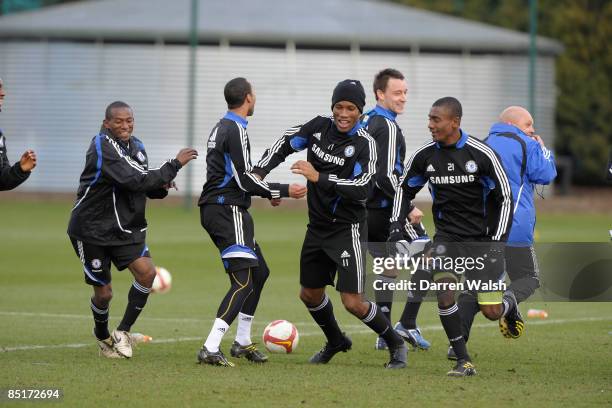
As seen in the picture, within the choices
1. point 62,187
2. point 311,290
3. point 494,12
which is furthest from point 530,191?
point 494,12

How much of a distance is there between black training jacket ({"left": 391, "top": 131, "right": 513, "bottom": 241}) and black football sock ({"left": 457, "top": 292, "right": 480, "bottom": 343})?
0.62 meters

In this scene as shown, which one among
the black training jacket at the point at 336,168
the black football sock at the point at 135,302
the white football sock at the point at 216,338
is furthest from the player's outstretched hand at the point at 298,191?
the black football sock at the point at 135,302

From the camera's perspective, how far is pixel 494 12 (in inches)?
2199

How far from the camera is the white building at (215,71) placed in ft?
147

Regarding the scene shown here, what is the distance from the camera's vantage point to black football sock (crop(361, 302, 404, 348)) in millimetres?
10398

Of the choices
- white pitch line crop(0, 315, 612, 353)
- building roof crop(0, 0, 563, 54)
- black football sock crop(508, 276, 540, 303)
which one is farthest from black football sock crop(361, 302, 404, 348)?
building roof crop(0, 0, 563, 54)

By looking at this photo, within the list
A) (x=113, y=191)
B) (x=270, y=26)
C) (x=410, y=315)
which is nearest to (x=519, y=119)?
(x=410, y=315)

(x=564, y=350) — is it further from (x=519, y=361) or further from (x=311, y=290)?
(x=311, y=290)

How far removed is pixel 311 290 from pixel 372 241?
1.52 meters

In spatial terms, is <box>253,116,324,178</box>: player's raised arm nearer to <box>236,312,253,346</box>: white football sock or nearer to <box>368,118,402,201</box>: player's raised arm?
<box>368,118,402,201</box>: player's raised arm

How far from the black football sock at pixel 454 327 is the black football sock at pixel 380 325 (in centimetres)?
64

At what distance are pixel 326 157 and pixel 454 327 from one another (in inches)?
69.5

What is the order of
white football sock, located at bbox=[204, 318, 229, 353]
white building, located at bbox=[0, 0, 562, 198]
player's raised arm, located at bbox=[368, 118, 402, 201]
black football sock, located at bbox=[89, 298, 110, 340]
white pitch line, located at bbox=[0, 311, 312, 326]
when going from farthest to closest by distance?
white building, located at bbox=[0, 0, 562, 198] → white pitch line, located at bbox=[0, 311, 312, 326] → player's raised arm, located at bbox=[368, 118, 402, 201] → black football sock, located at bbox=[89, 298, 110, 340] → white football sock, located at bbox=[204, 318, 229, 353]

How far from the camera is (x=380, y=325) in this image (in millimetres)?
10422
